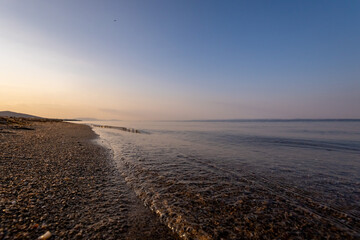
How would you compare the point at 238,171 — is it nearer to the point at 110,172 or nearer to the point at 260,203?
the point at 260,203

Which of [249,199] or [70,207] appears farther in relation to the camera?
[249,199]

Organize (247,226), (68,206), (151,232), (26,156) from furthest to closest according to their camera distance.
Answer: (26,156) < (68,206) < (247,226) < (151,232)

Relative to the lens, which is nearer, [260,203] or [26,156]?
[260,203]

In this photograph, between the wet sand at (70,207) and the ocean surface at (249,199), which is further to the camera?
the ocean surface at (249,199)

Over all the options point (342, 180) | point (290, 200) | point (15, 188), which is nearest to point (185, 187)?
point (290, 200)

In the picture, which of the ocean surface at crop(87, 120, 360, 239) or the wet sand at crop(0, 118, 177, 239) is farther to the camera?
the ocean surface at crop(87, 120, 360, 239)

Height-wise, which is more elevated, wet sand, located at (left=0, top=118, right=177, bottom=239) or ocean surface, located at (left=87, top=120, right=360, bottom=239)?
wet sand, located at (left=0, top=118, right=177, bottom=239)

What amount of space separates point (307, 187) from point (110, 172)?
8996 millimetres

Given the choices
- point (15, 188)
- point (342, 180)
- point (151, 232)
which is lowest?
point (342, 180)

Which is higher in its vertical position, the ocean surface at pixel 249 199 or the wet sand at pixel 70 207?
the wet sand at pixel 70 207

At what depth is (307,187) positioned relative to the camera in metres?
6.77

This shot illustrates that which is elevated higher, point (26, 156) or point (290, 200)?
point (26, 156)

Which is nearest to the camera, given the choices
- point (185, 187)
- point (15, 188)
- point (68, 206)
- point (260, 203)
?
point (68, 206)

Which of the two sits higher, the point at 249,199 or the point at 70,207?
the point at 70,207
